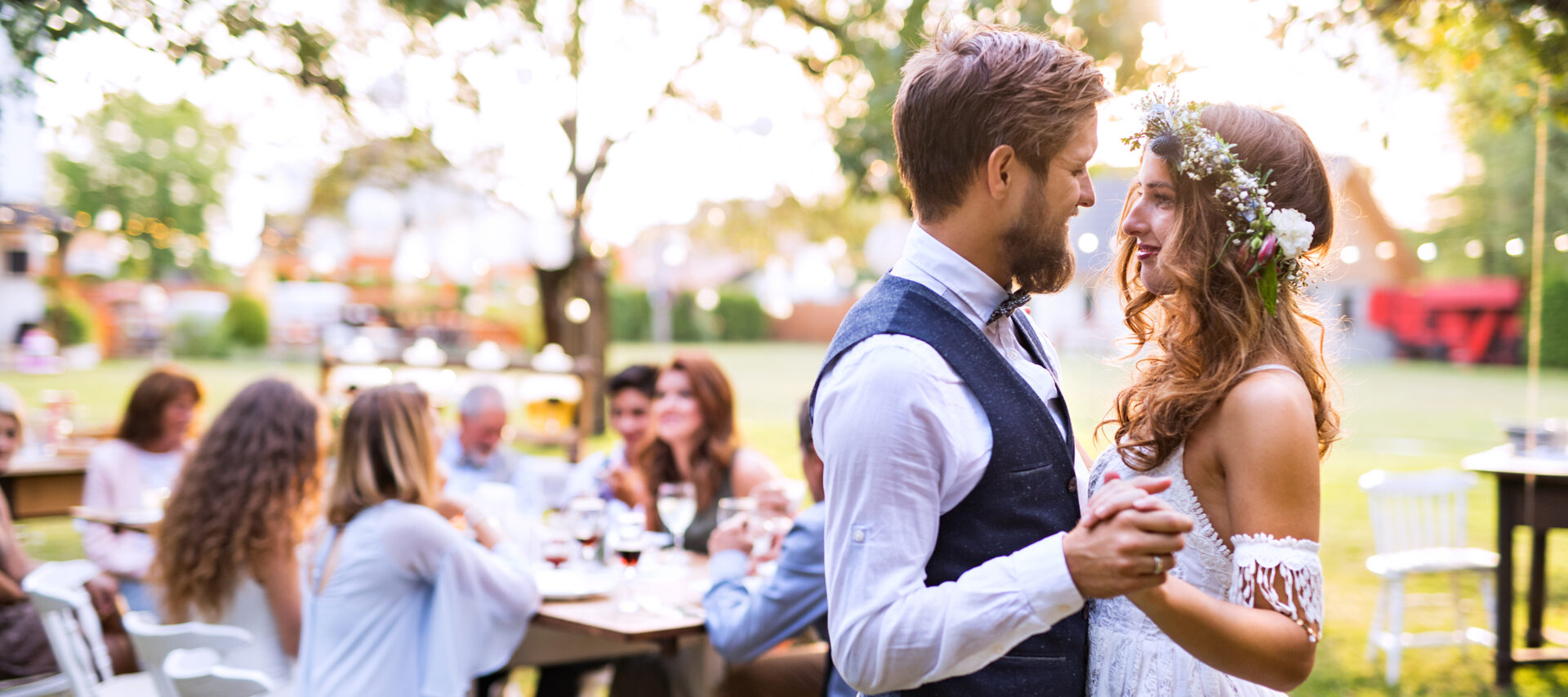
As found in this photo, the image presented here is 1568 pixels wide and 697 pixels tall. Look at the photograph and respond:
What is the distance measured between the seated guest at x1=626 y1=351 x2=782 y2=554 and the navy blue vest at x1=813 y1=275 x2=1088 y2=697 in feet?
8.95

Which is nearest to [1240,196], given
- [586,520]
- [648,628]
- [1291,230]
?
[1291,230]

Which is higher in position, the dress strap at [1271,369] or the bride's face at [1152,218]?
the bride's face at [1152,218]

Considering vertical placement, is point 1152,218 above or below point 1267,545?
above

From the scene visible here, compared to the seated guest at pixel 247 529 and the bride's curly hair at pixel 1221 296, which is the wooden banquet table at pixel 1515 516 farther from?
the seated guest at pixel 247 529

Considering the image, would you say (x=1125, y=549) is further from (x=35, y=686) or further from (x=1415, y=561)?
(x=1415, y=561)

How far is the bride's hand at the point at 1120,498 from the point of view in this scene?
3.64 feet

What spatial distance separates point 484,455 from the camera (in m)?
4.81

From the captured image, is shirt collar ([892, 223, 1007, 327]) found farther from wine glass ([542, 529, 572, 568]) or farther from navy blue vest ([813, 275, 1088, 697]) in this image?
wine glass ([542, 529, 572, 568])

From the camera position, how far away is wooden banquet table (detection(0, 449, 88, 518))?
568 centimetres

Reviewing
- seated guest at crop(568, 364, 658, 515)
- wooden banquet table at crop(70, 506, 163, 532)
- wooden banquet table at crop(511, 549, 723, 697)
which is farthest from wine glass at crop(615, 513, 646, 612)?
wooden banquet table at crop(70, 506, 163, 532)

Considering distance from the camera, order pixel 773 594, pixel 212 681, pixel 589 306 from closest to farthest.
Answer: pixel 212 681 → pixel 773 594 → pixel 589 306

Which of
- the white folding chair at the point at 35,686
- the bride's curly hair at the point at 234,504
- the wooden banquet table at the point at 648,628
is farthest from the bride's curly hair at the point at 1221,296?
the white folding chair at the point at 35,686

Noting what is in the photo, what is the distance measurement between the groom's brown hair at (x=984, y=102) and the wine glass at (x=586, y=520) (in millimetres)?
2105

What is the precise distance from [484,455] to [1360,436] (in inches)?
520
